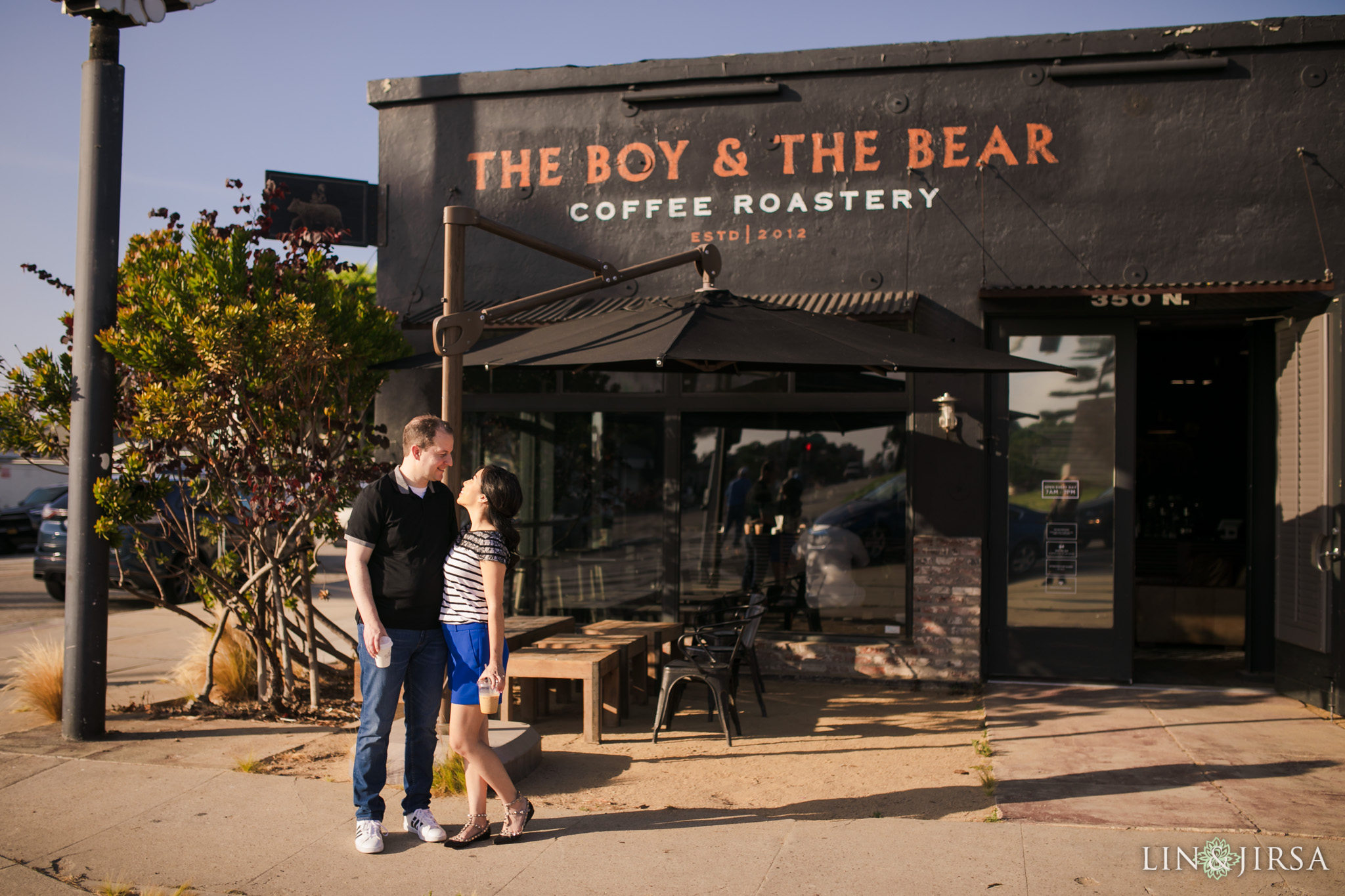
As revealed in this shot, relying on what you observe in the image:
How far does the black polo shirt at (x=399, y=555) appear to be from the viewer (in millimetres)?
4266

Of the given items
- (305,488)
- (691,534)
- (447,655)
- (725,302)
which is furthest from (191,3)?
(691,534)

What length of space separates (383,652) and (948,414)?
16.3ft

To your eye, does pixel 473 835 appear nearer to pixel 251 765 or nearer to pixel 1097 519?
pixel 251 765

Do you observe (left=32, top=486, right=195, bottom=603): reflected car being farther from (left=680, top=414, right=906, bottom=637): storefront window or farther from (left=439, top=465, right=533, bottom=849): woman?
(left=439, top=465, right=533, bottom=849): woman

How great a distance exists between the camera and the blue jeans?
4316mm

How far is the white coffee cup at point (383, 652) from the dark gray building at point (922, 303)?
4.16 meters

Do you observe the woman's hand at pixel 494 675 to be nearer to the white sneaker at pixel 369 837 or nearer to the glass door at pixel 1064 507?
the white sneaker at pixel 369 837

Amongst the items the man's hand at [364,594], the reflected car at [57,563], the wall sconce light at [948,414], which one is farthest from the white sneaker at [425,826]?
the reflected car at [57,563]

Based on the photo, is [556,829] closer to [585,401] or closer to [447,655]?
[447,655]

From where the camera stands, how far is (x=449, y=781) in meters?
5.14

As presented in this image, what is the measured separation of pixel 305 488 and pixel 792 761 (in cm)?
358

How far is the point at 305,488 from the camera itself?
668 cm

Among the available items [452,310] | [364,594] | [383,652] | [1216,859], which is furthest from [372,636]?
[1216,859]

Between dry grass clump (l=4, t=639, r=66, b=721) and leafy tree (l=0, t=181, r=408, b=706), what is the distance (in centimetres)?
76
